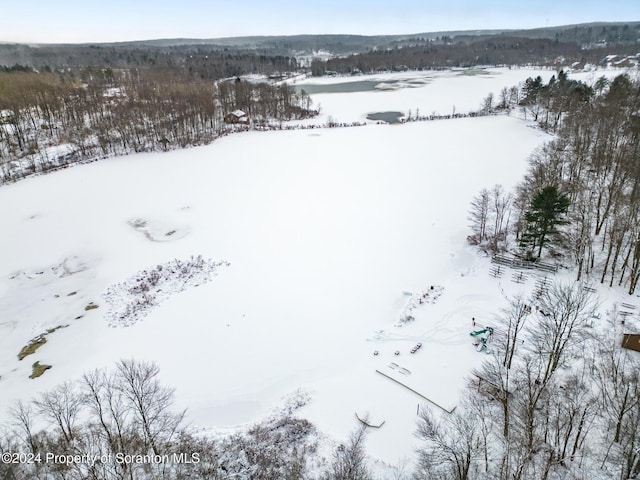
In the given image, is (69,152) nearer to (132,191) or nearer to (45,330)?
(132,191)

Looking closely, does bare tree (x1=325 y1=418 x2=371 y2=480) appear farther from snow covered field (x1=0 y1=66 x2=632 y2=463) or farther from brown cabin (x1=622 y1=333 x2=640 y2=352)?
brown cabin (x1=622 y1=333 x2=640 y2=352)

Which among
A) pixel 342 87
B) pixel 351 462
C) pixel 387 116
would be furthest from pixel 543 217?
pixel 342 87

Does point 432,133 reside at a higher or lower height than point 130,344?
higher

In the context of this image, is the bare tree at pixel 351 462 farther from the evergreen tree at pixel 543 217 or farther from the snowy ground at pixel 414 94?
the snowy ground at pixel 414 94

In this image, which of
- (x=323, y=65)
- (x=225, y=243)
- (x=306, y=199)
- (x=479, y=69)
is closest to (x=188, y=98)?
(x=306, y=199)

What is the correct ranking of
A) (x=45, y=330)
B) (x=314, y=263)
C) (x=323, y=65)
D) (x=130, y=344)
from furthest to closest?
(x=323, y=65)
(x=314, y=263)
(x=45, y=330)
(x=130, y=344)
